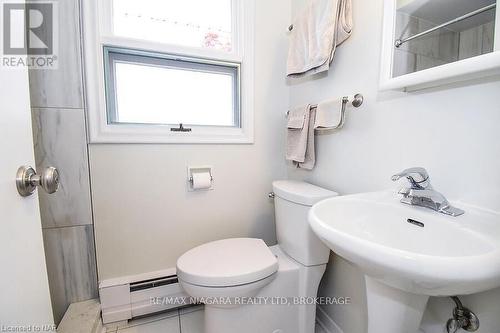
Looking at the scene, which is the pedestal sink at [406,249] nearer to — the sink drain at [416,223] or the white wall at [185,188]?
the sink drain at [416,223]

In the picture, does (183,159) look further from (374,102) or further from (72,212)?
(374,102)

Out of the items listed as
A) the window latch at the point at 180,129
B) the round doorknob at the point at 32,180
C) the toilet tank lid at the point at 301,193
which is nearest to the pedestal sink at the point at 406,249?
the toilet tank lid at the point at 301,193

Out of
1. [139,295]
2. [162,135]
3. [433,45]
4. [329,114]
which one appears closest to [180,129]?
[162,135]

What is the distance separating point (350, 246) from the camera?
48 centimetres

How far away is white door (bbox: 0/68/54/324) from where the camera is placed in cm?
44

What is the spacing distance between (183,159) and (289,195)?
2.19 feet

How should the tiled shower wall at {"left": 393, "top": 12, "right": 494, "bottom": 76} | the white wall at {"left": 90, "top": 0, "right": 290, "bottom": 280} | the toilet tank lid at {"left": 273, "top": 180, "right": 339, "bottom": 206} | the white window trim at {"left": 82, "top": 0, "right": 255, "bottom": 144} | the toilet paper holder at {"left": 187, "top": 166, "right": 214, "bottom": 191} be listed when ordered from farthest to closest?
the toilet paper holder at {"left": 187, "top": 166, "right": 214, "bottom": 191} → the white wall at {"left": 90, "top": 0, "right": 290, "bottom": 280} → the white window trim at {"left": 82, "top": 0, "right": 255, "bottom": 144} → the toilet tank lid at {"left": 273, "top": 180, "right": 339, "bottom": 206} → the tiled shower wall at {"left": 393, "top": 12, "right": 494, "bottom": 76}

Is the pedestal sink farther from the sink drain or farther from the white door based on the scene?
the white door

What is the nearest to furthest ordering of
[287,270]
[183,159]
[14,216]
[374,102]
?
1. [14,216]
2. [374,102]
3. [287,270]
4. [183,159]

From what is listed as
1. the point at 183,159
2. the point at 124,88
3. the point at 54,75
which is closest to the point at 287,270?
the point at 183,159

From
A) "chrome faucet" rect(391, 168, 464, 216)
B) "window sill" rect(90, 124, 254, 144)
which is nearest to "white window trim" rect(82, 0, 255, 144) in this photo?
"window sill" rect(90, 124, 254, 144)

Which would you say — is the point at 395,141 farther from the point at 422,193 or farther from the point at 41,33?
the point at 41,33

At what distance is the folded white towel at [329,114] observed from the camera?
100cm

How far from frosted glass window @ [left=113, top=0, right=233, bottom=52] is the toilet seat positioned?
1.19 metres
